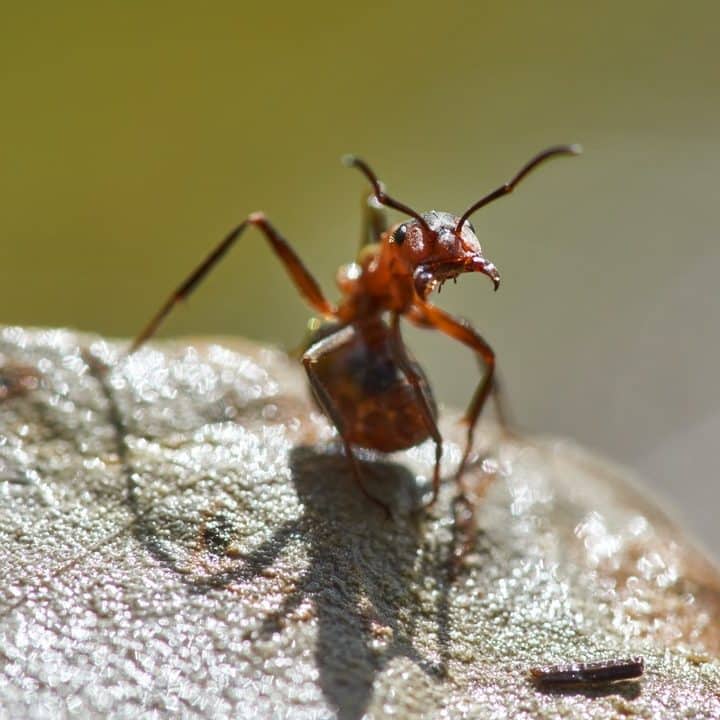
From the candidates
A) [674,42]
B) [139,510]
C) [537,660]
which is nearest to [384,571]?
[537,660]

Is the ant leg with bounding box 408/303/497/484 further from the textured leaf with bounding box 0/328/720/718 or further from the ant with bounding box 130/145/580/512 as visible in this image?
the textured leaf with bounding box 0/328/720/718

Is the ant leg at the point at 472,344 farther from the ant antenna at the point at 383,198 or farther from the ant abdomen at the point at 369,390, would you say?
the ant antenna at the point at 383,198

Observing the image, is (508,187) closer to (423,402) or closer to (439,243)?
(439,243)

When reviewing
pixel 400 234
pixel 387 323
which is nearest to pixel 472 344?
pixel 387 323

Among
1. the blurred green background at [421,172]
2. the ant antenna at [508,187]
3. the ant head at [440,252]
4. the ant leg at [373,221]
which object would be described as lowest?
the blurred green background at [421,172]

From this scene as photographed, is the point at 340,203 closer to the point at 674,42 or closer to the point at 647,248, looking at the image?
the point at 647,248

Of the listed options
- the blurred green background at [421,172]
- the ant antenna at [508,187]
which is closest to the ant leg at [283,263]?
the ant antenna at [508,187]
